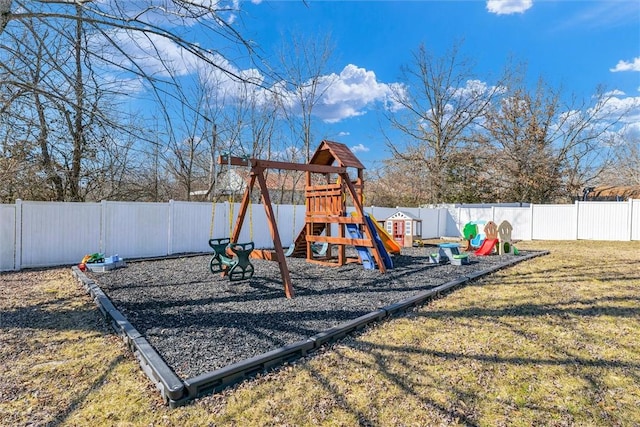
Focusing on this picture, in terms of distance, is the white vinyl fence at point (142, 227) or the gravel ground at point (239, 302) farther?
the white vinyl fence at point (142, 227)

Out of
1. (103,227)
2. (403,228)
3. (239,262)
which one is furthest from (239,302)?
(403,228)

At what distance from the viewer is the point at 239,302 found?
15.2 feet

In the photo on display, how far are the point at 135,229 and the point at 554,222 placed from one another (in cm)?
1619

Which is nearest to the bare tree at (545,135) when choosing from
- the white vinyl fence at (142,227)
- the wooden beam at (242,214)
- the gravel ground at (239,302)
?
the white vinyl fence at (142,227)

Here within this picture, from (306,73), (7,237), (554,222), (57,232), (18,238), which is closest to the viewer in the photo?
(7,237)

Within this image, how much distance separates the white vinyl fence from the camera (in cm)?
738

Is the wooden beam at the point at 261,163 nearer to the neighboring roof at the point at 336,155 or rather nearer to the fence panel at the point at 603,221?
the neighboring roof at the point at 336,155

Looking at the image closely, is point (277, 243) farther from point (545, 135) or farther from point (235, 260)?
point (545, 135)

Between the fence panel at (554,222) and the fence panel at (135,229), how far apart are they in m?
15.1

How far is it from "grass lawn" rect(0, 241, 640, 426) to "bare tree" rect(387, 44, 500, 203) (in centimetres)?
1743

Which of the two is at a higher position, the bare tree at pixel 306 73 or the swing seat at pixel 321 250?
the bare tree at pixel 306 73

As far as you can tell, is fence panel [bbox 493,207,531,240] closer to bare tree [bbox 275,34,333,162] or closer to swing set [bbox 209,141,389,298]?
bare tree [bbox 275,34,333,162]

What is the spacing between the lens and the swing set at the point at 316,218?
18.4ft

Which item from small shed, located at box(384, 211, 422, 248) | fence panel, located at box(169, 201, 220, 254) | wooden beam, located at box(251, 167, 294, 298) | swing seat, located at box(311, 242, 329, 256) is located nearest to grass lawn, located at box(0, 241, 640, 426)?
wooden beam, located at box(251, 167, 294, 298)
